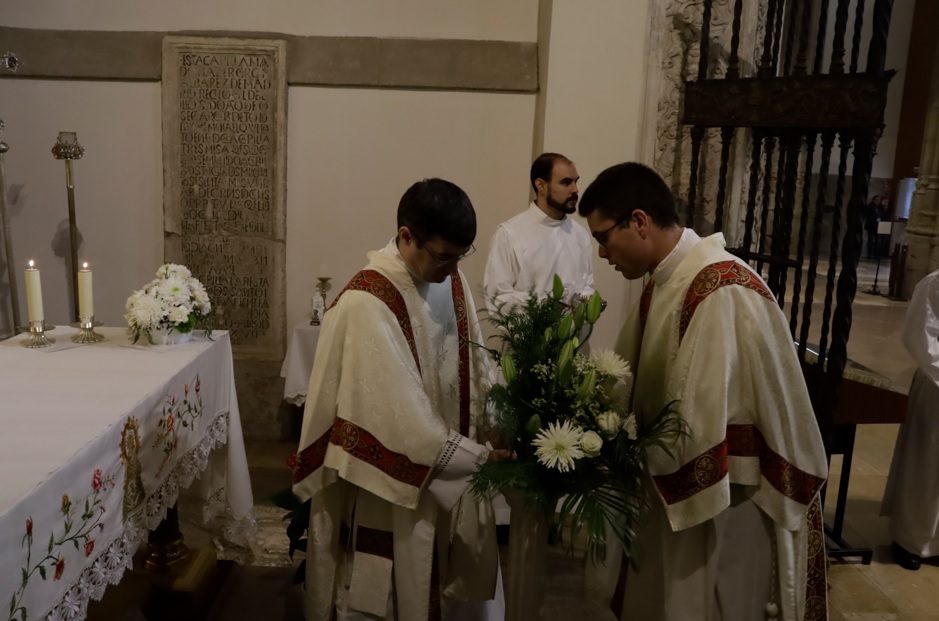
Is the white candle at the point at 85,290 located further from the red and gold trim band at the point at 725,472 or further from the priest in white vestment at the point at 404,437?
the red and gold trim band at the point at 725,472

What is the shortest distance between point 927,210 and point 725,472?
34.0 feet

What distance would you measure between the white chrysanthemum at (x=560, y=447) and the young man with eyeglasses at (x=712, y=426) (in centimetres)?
33

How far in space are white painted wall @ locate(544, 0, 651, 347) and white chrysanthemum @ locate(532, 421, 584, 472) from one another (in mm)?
3250

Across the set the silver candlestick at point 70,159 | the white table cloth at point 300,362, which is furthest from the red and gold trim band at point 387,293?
the silver candlestick at point 70,159

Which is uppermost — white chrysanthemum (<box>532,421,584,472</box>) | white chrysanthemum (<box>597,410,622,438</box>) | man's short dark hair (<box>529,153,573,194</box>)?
man's short dark hair (<box>529,153,573,194</box>)

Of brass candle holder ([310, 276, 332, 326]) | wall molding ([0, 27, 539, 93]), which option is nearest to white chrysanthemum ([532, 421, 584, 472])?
brass candle holder ([310, 276, 332, 326])

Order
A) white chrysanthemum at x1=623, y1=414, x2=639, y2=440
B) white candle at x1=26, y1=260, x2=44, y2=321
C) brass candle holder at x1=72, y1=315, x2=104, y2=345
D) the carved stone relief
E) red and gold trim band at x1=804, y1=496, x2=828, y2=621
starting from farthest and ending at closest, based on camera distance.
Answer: the carved stone relief, brass candle holder at x1=72, y1=315, x2=104, y2=345, white candle at x1=26, y1=260, x2=44, y2=321, red and gold trim band at x1=804, y1=496, x2=828, y2=621, white chrysanthemum at x1=623, y1=414, x2=639, y2=440

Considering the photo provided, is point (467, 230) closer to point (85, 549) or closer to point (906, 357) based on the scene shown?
point (85, 549)

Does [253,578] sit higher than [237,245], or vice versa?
[237,245]

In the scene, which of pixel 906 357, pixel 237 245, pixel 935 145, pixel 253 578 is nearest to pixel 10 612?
pixel 253 578

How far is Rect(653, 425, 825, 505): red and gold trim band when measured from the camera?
1875 mm

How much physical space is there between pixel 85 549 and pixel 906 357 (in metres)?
7.78

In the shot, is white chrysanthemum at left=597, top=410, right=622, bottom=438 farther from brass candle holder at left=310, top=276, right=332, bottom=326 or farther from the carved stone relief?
brass candle holder at left=310, top=276, right=332, bottom=326

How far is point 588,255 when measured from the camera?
452 cm
